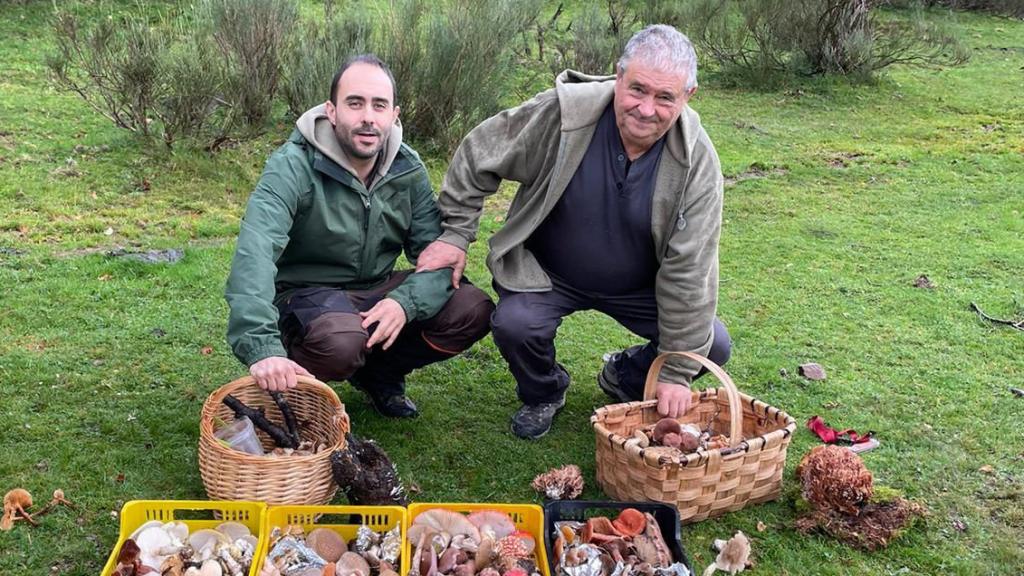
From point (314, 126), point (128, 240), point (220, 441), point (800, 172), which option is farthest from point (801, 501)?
point (800, 172)

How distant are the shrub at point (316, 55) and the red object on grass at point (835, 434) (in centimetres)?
539

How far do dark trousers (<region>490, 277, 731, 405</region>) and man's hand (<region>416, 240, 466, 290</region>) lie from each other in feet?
0.70

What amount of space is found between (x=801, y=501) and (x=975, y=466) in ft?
3.04

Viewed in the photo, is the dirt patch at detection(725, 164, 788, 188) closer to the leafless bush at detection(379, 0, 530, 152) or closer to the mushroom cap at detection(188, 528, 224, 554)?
the leafless bush at detection(379, 0, 530, 152)

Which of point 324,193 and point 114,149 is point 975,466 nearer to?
point 324,193

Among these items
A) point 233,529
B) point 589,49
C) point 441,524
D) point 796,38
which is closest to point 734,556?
point 441,524

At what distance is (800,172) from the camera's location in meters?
9.08

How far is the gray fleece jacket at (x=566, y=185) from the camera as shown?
11.2 feet

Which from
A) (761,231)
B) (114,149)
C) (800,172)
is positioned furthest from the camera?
(800,172)

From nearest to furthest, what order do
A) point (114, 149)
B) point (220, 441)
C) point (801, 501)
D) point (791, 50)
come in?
point (220, 441), point (801, 501), point (114, 149), point (791, 50)

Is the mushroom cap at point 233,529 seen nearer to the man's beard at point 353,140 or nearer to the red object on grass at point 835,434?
the man's beard at point 353,140

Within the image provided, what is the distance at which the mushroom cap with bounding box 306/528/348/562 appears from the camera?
268 centimetres

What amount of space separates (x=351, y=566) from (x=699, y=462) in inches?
48.4

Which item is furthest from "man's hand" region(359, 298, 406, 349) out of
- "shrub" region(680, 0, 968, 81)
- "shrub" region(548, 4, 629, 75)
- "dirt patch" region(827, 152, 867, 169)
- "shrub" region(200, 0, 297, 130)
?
"shrub" region(680, 0, 968, 81)
